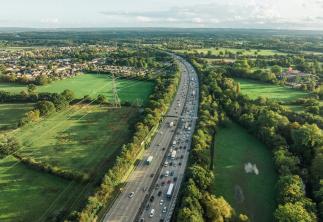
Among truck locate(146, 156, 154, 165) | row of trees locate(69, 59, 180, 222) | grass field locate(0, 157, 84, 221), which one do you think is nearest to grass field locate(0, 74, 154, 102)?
row of trees locate(69, 59, 180, 222)

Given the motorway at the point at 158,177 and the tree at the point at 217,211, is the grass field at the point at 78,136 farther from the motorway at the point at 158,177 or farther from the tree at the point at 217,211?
the tree at the point at 217,211

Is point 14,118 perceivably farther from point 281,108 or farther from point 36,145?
point 281,108

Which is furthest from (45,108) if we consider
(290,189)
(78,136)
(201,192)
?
(290,189)

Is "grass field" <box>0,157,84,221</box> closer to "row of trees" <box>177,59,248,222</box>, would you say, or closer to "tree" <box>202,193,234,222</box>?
"row of trees" <box>177,59,248,222</box>

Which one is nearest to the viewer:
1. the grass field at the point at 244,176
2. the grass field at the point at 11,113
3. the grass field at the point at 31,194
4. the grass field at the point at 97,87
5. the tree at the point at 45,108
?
the grass field at the point at 31,194

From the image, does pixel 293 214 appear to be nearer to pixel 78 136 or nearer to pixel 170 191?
pixel 170 191

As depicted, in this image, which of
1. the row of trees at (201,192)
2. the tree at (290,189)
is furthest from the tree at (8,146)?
the tree at (290,189)

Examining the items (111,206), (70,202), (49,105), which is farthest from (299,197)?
(49,105)
